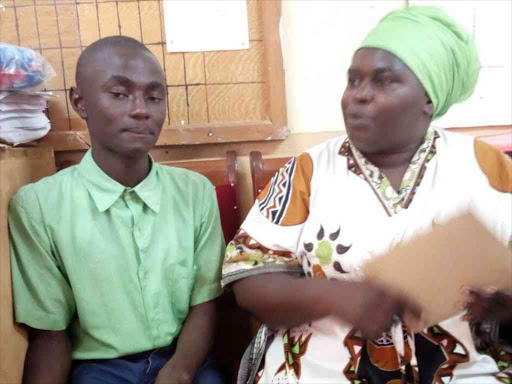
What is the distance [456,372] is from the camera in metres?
0.80

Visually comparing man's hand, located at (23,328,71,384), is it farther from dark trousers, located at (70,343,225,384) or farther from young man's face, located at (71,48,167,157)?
young man's face, located at (71,48,167,157)

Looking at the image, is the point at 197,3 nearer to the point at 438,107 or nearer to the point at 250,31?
the point at 250,31

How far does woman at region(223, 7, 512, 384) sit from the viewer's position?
81 cm

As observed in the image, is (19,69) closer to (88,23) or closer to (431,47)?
(88,23)

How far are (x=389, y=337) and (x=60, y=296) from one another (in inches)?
27.3

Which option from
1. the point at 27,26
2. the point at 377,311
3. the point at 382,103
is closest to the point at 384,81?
the point at 382,103

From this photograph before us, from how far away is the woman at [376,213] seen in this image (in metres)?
0.81

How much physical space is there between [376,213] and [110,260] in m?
0.58

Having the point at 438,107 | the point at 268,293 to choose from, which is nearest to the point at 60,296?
the point at 268,293

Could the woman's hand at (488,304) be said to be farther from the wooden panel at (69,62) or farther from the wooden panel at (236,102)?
the wooden panel at (69,62)

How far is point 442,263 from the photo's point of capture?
683 mm

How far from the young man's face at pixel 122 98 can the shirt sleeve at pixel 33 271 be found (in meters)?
0.22

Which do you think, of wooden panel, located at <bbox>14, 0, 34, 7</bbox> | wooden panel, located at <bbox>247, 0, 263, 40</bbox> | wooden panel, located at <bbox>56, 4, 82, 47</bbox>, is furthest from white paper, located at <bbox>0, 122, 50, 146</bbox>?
wooden panel, located at <bbox>247, 0, 263, 40</bbox>

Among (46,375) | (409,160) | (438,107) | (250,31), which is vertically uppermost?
(250,31)
